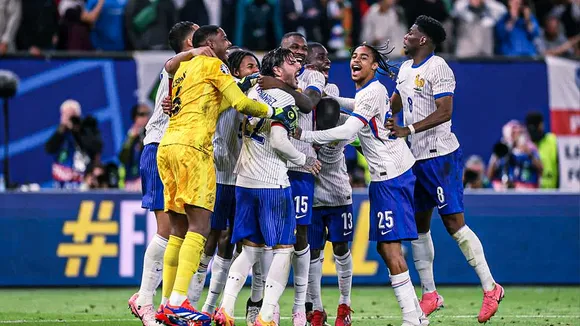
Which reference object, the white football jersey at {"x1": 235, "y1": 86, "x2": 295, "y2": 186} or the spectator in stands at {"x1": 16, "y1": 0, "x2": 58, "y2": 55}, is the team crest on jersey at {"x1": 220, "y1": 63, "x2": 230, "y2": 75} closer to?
the white football jersey at {"x1": 235, "y1": 86, "x2": 295, "y2": 186}

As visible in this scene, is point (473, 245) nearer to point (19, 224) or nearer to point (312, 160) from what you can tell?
point (312, 160)

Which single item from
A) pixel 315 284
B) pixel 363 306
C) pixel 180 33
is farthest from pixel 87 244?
pixel 180 33

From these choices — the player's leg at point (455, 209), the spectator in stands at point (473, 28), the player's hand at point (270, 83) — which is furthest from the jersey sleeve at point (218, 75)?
the spectator in stands at point (473, 28)

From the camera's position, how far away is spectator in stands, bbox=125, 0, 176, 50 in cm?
1709

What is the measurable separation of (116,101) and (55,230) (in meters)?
3.39

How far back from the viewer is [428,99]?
10391 mm

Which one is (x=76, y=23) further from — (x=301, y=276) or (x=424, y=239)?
(x=301, y=276)

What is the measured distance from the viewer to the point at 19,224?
14.2 meters

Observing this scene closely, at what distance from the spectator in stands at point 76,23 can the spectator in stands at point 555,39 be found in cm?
Answer: 768

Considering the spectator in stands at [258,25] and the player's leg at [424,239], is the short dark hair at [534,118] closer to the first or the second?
the spectator in stands at [258,25]

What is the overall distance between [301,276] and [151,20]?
828cm

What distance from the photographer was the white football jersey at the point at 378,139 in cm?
944

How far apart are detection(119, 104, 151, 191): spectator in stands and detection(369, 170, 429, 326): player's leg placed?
666 cm

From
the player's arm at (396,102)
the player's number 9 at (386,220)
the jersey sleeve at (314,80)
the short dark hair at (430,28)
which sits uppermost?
the short dark hair at (430,28)
